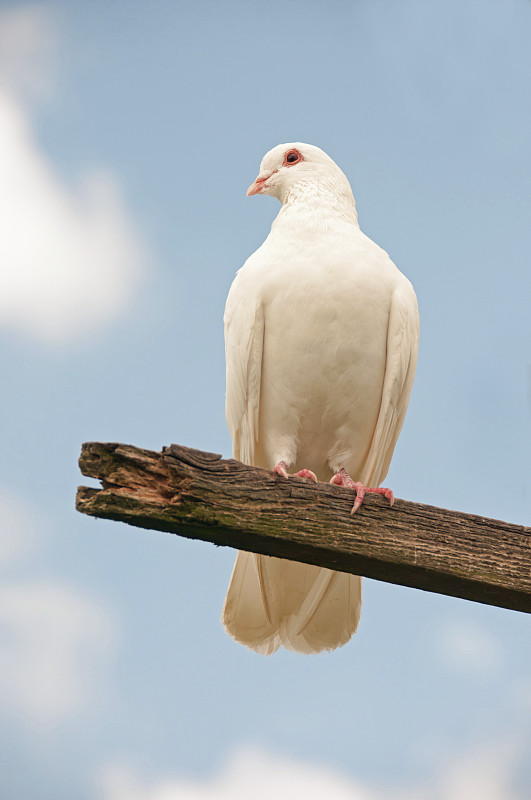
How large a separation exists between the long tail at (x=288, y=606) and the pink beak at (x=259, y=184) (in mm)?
2910

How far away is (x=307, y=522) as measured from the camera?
3887mm

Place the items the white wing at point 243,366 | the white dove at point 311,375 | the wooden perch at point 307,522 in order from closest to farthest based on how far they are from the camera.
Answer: the wooden perch at point 307,522
the white dove at point 311,375
the white wing at point 243,366

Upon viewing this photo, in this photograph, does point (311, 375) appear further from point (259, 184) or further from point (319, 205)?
point (259, 184)

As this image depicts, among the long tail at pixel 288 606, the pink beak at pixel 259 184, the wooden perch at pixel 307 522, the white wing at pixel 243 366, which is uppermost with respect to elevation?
the pink beak at pixel 259 184

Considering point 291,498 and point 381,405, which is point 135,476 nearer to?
point 291,498

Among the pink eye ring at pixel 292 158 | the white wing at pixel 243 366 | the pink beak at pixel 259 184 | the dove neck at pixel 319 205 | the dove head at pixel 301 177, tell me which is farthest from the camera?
the pink beak at pixel 259 184

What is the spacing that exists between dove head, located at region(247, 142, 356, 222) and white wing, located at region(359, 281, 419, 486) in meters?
1.00

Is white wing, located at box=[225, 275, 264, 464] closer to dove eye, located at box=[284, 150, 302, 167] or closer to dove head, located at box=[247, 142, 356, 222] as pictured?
dove head, located at box=[247, 142, 356, 222]

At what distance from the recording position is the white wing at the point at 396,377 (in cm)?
539

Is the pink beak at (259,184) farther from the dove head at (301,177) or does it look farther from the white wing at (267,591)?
the white wing at (267,591)

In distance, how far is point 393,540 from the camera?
3951 mm

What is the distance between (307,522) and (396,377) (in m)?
1.88

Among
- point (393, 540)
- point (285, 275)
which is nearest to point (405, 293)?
point (285, 275)

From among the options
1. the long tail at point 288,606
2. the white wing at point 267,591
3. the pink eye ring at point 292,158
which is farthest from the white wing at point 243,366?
the pink eye ring at point 292,158
